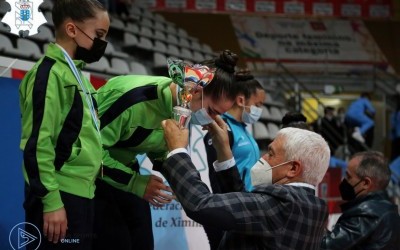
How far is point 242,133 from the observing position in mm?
3340

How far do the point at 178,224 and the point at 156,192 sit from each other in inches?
38.2

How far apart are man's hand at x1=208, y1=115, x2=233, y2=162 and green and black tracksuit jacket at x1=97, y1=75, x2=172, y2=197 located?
0.39 m

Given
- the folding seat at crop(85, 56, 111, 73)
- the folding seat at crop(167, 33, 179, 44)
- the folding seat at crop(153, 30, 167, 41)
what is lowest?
the folding seat at crop(167, 33, 179, 44)

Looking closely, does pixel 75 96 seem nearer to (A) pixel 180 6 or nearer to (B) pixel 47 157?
(B) pixel 47 157

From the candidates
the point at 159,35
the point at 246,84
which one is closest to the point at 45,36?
the point at 246,84

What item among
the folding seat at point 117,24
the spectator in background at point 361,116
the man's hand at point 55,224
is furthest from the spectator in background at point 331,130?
the man's hand at point 55,224

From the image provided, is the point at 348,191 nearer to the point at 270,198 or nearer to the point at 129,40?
the point at 270,198

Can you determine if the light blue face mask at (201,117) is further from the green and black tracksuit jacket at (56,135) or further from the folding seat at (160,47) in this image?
the folding seat at (160,47)

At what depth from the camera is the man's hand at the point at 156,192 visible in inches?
98.2

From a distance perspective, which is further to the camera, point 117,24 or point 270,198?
point 117,24

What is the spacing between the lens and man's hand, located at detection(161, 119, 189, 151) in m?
1.98

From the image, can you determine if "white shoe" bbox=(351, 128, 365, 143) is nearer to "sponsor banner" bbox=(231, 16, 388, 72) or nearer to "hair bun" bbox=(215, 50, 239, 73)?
"sponsor banner" bbox=(231, 16, 388, 72)

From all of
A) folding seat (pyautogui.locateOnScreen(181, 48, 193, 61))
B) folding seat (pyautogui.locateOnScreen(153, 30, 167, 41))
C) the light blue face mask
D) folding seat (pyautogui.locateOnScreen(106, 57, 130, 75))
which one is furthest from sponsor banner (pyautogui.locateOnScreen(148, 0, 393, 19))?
the light blue face mask

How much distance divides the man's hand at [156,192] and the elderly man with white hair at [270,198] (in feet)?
1.59
